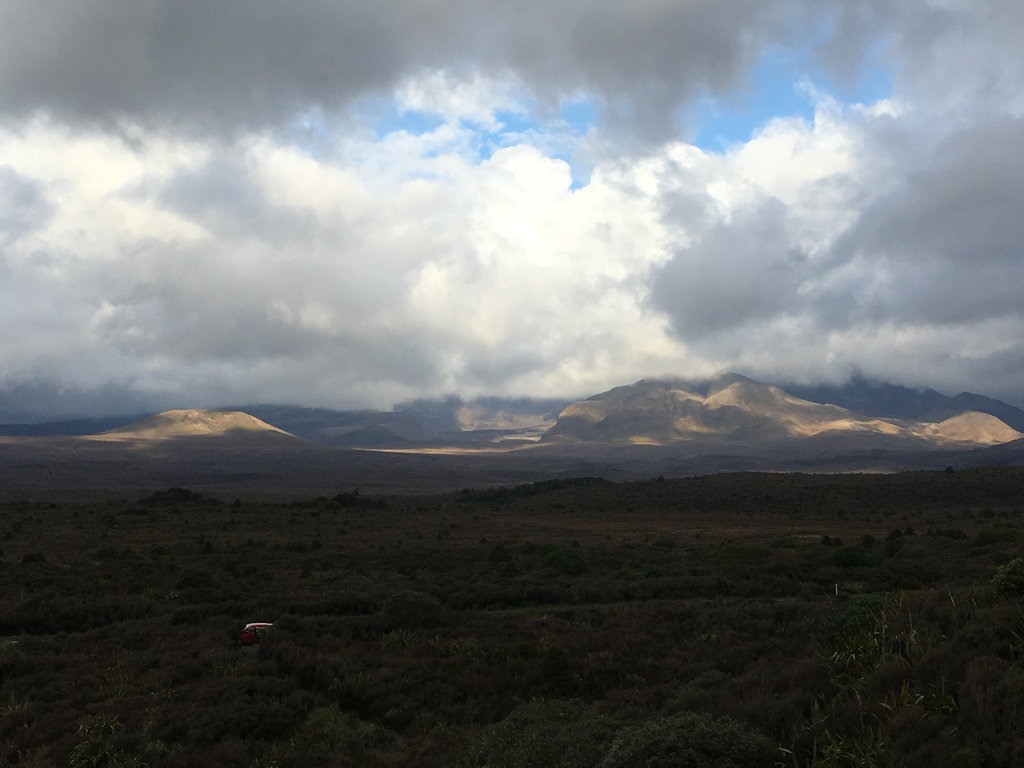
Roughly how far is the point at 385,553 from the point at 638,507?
154 ft

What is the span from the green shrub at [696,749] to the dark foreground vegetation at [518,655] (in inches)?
1.2

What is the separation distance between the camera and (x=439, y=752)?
12.6m

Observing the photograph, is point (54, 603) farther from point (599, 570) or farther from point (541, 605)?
point (599, 570)

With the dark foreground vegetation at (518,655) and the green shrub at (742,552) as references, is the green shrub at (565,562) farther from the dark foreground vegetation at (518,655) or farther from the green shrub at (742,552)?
the green shrub at (742,552)

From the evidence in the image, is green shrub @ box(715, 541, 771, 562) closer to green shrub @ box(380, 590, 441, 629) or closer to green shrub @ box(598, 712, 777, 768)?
green shrub @ box(380, 590, 441, 629)

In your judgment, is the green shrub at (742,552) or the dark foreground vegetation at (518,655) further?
the green shrub at (742,552)

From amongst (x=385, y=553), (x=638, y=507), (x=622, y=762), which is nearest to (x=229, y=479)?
(x=638, y=507)

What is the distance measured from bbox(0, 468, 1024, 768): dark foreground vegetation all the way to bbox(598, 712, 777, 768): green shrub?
1.2 inches

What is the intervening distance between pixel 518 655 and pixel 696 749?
31.6ft

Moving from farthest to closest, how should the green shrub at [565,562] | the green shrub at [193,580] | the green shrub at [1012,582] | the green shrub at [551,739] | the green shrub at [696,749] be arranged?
the green shrub at [565,562] < the green shrub at [193,580] < the green shrub at [1012,582] < the green shrub at [551,739] < the green shrub at [696,749]

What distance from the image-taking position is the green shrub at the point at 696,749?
8.66m

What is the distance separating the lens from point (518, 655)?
17828 millimetres

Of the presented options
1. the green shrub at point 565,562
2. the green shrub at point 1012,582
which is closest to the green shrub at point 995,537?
the green shrub at point 565,562

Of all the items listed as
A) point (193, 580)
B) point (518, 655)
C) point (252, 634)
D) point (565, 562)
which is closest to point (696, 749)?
point (518, 655)
